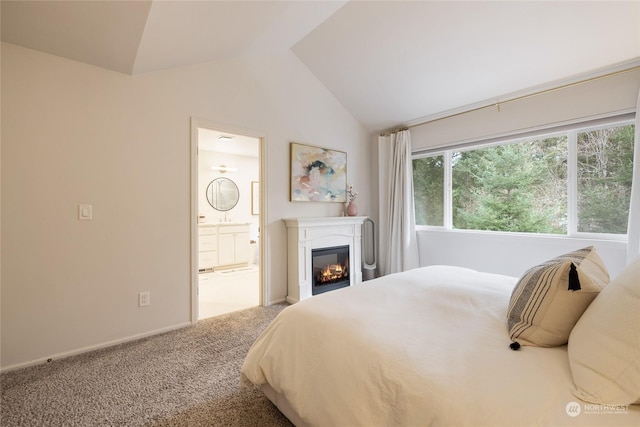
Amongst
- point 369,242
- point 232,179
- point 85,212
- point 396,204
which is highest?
point 232,179

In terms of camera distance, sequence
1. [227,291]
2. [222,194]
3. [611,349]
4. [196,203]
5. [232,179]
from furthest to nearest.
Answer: [232,179]
[222,194]
[227,291]
[196,203]
[611,349]

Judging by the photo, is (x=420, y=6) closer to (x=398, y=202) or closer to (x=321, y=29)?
(x=321, y=29)

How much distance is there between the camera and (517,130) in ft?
10.0

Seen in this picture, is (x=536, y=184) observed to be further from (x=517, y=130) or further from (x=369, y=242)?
(x=369, y=242)

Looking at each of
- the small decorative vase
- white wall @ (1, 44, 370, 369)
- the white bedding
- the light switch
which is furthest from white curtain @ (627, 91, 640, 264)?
the light switch

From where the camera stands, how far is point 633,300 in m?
0.80

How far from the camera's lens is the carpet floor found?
152cm

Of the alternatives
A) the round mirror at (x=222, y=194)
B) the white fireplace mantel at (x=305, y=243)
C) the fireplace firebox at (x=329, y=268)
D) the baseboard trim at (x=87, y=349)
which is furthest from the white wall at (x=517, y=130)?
the round mirror at (x=222, y=194)

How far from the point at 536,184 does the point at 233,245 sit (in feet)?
15.8

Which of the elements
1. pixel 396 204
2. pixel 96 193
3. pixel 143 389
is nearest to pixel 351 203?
pixel 396 204

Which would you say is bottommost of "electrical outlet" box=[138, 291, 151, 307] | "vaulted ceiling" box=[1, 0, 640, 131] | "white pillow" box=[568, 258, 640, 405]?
"electrical outlet" box=[138, 291, 151, 307]

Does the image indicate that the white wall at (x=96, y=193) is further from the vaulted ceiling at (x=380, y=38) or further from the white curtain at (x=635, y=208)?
the white curtain at (x=635, y=208)

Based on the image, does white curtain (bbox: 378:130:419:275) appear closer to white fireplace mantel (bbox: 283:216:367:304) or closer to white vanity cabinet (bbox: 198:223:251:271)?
white fireplace mantel (bbox: 283:216:367:304)

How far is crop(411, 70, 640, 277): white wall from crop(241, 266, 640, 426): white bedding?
1.64 m
